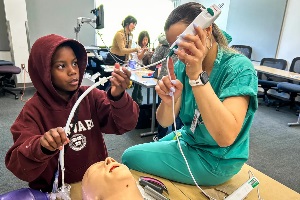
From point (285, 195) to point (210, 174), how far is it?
13.8 inches

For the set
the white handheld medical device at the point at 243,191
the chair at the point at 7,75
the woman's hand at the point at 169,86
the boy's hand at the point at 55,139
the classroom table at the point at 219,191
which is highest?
the woman's hand at the point at 169,86

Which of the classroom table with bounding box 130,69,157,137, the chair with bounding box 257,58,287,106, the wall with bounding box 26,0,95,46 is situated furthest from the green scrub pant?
the wall with bounding box 26,0,95,46

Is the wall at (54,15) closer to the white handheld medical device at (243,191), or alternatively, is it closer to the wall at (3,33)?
the wall at (3,33)

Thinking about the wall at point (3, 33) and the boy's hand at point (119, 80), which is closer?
the boy's hand at point (119, 80)

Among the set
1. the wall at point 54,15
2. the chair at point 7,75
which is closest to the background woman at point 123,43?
the wall at point 54,15

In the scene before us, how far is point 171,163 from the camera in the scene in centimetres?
118

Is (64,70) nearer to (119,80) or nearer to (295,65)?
(119,80)

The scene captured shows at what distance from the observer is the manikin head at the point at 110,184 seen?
0.71m

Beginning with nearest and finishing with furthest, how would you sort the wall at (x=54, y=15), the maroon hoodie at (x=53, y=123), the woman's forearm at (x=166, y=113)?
the maroon hoodie at (x=53, y=123) < the woman's forearm at (x=166, y=113) < the wall at (x=54, y=15)

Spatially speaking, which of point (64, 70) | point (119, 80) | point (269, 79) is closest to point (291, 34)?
point (269, 79)

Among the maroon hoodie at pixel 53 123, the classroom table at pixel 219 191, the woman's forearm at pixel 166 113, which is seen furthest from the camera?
the woman's forearm at pixel 166 113

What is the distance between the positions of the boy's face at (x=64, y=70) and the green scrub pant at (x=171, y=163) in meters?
0.48

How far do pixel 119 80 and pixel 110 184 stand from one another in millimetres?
436

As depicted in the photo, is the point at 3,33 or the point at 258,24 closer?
the point at 3,33
